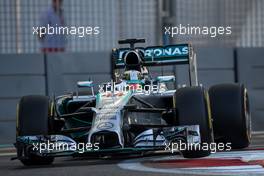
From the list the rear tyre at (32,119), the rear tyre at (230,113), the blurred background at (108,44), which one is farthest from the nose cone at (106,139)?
the blurred background at (108,44)

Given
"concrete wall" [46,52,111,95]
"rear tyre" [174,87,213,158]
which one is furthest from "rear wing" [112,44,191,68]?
"concrete wall" [46,52,111,95]

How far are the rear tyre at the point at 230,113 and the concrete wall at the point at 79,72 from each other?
422 cm

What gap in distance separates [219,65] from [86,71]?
8.00 ft

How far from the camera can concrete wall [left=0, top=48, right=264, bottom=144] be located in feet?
50.5

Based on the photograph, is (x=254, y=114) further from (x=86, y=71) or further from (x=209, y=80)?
(x=86, y=71)

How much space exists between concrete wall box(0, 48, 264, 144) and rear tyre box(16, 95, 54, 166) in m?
4.67

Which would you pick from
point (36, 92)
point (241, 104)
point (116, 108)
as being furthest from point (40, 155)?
point (36, 92)

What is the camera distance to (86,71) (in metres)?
15.7

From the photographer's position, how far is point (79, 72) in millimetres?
15688

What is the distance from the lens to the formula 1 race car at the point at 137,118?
984cm

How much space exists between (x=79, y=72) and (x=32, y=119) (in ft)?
17.7

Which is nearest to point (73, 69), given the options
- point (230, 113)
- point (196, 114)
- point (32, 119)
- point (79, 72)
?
point (79, 72)

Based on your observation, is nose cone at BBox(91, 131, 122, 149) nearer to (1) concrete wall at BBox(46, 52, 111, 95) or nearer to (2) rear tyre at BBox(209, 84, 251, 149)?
(2) rear tyre at BBox(209, 84, 251, 149)

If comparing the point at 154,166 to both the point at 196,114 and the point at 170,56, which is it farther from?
the point at 170,56
